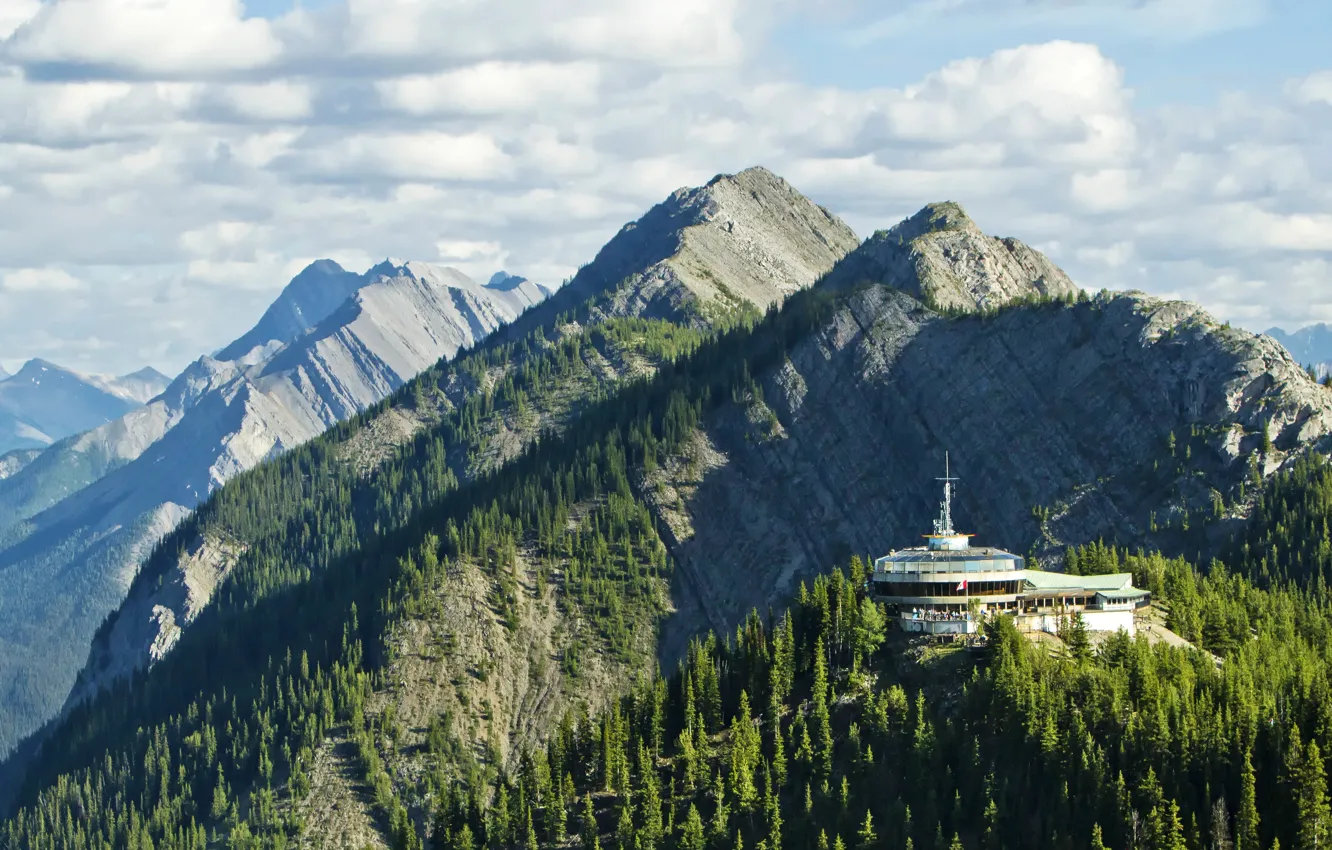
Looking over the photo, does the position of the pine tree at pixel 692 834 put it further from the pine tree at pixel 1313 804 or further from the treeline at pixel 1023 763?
the pine tree at pixel 1313 804

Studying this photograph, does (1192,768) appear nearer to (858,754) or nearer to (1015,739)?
(1015,739)

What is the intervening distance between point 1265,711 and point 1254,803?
14.5m

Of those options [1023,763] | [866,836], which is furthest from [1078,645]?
[866,836]

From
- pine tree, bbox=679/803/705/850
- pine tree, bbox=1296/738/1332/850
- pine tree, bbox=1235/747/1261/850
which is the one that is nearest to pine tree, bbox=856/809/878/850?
pine tree, bbox=679/803/705/850

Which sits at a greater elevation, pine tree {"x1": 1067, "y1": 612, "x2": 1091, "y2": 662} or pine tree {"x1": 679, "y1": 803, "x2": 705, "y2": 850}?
pine tree {"x1": 1067, "y1": 612, "x2": 1091, "y2": 662}

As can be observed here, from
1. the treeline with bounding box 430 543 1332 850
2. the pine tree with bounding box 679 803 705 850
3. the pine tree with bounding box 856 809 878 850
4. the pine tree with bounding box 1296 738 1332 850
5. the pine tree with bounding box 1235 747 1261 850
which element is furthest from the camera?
the pine tree with bounding box 679 803 705 850

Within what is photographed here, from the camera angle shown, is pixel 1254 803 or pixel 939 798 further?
pixel 939 798

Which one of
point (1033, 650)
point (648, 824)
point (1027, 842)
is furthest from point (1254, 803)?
point (648, 824)

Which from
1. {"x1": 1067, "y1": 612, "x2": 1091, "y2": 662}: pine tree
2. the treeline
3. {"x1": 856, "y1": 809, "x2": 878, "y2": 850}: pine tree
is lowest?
{"x1": 856, "y1": 809, "x2": 878, "y2": 850}: pine tree

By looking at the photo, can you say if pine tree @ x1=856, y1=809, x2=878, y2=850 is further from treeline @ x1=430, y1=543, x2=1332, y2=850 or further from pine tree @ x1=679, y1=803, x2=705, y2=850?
pine tree @ x1=679, y1=803, x2=705, y2=850

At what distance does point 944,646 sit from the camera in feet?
652

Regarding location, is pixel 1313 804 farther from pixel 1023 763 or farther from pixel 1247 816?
pixel 1023 763

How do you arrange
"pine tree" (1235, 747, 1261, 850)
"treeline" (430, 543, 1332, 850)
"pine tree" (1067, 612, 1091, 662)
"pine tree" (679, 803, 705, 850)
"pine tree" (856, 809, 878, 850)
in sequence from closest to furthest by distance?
"pine tree" (1235, 747, 1261, 850) → "treeline" (430, 543, 1332, 850) → "pine tree" (856, 809, 878, 850) → "pine tree" (679, 803, 705, 850) → "pine tree" (1067, 612, 1091, 662)

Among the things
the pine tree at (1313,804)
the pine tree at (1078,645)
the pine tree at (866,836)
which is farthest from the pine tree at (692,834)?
the pine tree at (1313,804)
